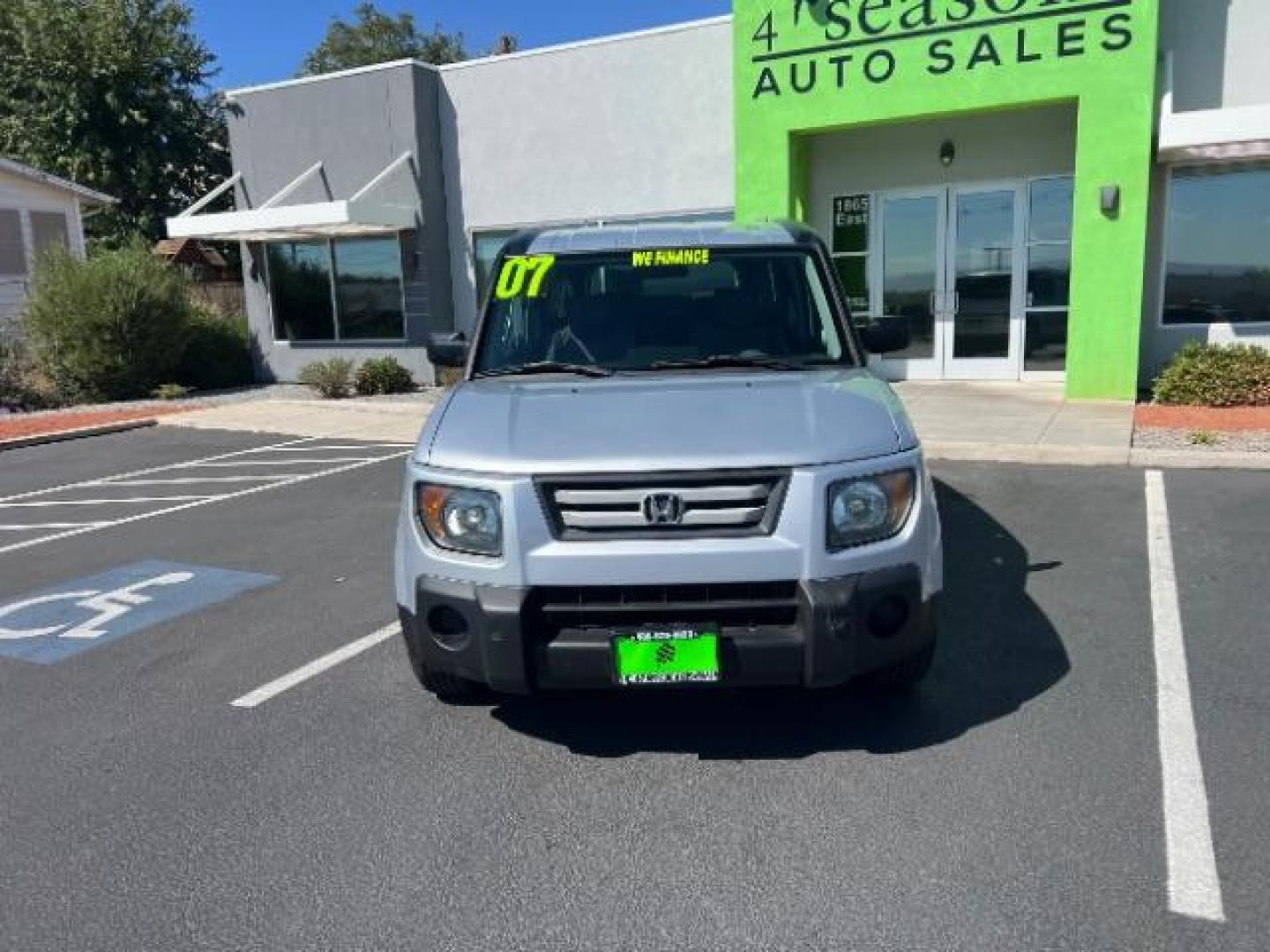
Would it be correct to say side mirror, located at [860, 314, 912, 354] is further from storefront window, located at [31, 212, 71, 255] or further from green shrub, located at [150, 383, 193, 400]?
storefront window, located at [31, 212, 71, 255]

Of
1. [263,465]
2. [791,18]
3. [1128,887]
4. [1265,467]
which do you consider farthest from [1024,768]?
[791,18]

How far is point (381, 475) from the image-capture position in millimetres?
9508

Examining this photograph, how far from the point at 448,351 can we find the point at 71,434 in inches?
406

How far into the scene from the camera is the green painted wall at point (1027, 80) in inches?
424

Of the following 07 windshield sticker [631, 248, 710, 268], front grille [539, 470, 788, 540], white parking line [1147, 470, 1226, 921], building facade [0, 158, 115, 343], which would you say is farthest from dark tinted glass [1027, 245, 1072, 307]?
building facade [0, 158, 115, 343]

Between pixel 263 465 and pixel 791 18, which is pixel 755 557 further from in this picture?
pixel 791 18

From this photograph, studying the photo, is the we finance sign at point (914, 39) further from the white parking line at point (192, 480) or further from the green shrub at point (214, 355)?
the green shrub at point (214, 355)

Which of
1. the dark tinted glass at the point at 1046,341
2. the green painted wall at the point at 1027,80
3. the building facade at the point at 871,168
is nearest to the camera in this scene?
the green painted wall at the point at 1027,80

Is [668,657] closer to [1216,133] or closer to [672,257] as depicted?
[672,257]

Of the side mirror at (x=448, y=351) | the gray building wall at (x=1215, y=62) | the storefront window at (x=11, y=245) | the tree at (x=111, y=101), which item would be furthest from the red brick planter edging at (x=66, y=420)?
the tree at (x=111, y=101)

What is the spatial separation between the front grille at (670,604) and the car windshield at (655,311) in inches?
52.7

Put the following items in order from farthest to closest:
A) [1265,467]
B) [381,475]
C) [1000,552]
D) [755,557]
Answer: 1. [381,475]
2. [1265,467]
3. [1000,552]
4. [755,557]

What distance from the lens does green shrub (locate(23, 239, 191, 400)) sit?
632 inches

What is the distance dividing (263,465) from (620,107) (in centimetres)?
785
